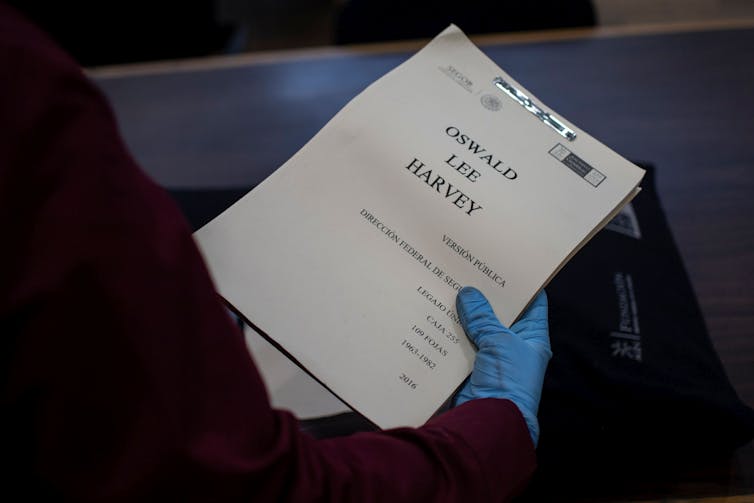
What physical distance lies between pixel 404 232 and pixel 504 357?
0.16 m

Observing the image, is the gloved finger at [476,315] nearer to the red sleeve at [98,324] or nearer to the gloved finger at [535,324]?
the gloved finger at [535,324]

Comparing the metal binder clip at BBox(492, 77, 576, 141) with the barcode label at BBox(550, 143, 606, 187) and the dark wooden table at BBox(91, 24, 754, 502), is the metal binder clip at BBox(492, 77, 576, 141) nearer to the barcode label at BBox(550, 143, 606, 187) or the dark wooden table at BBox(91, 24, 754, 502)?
the barcode label at BBox(550, 143, 606, 187)

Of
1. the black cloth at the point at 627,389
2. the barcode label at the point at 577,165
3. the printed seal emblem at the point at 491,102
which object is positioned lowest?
the black cloth at the point at 627,389

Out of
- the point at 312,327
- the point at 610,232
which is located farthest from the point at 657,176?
the point at 312,327

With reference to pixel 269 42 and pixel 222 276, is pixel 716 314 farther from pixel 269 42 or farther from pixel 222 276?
pixel 269 42

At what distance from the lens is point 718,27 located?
134cm

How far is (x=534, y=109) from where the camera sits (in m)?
0.74

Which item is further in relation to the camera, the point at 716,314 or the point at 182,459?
the point at 716,314

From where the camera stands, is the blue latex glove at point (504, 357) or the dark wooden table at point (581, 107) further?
the dark wooden table at point (581, 107)

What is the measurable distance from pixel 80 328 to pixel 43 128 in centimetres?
12

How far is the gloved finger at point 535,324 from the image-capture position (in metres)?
0.73

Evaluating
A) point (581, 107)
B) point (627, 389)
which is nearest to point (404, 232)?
point (627, 389)

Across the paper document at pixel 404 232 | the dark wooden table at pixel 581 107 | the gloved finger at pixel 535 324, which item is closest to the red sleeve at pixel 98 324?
the paper document at pixel 404 232

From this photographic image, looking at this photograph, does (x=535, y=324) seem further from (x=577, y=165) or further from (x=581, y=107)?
(x=581, y=107)
